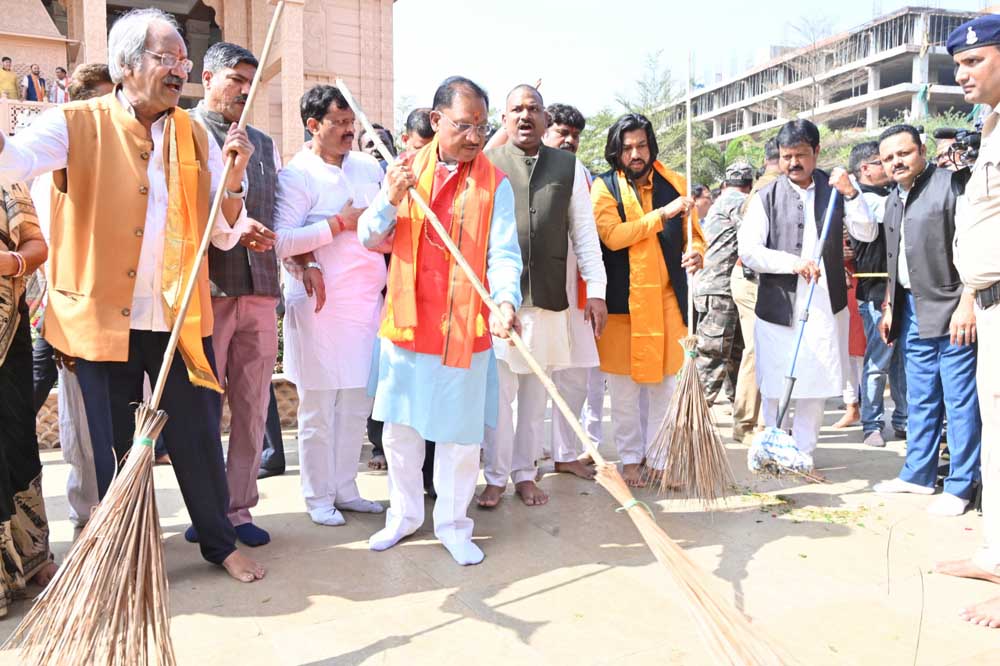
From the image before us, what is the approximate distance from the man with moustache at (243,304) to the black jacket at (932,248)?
3211 mm

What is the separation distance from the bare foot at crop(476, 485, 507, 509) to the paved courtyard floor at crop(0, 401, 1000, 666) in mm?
56

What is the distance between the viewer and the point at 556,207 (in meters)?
4.05

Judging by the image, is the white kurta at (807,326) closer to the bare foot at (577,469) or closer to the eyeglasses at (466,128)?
the bare foot at (577,469)

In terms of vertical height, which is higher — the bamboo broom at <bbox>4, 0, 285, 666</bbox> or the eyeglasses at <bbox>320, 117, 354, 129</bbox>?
the eyeglasses at <bbox>320, 117, 354, 129</bbox>

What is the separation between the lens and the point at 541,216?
403 cm

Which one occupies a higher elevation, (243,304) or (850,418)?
(243,304)

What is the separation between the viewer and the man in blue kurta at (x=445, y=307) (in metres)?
3.23

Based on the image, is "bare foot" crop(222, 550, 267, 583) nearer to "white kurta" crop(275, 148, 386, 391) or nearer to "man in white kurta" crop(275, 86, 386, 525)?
"man in white kurta" crop(275, 86, 386, 525)

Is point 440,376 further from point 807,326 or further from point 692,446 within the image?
point 807,326

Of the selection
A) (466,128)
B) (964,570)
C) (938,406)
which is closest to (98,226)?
(466,128)

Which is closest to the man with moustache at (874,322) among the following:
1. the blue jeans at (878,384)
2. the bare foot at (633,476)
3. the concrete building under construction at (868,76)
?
the blue jeans at (878,384)

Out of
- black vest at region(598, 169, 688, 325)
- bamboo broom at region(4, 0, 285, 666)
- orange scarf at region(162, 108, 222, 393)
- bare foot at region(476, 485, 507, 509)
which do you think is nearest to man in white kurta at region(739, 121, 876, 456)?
black vest at region(598, 169, 688, 325)

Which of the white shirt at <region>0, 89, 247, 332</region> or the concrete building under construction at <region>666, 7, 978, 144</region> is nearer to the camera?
the white shirt at <region>0, 89, 247, 332</region>

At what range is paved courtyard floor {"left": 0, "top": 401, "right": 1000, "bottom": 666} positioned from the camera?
8.27ft
